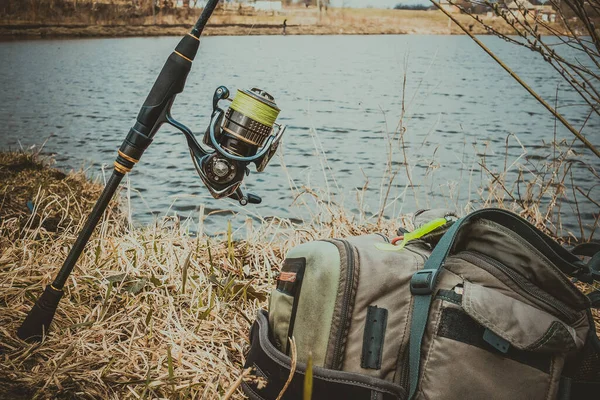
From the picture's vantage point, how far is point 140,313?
254 centimetres

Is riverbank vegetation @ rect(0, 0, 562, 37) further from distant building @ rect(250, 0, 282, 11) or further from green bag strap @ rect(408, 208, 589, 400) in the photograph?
green bag strap @ rect(408, 208, 589, 400)

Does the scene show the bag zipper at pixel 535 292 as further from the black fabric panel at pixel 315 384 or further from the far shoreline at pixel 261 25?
the far shoreline at pixel 261 25

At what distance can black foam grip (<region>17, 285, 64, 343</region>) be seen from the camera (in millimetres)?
2137

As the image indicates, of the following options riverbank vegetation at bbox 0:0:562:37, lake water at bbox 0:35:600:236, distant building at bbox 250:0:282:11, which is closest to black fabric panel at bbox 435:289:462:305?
lake water at bbox 0:35:600:236

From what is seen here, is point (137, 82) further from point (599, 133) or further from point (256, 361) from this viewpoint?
point (256, 361)

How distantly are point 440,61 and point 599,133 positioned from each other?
21238mm

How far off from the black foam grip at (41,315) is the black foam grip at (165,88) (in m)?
0.70

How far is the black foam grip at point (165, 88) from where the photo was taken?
1.99 m

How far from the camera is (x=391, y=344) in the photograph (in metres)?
1.83

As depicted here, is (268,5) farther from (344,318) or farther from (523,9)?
(344,318)

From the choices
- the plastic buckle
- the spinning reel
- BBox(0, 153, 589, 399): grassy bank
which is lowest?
BBox(0, 153, 589, 399): grassy bank

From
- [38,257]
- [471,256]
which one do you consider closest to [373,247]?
[471,256]

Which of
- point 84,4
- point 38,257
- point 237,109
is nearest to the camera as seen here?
point 237,109

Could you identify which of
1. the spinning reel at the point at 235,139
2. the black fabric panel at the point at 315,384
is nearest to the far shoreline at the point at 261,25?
the spinning reel at the point at 235,139
